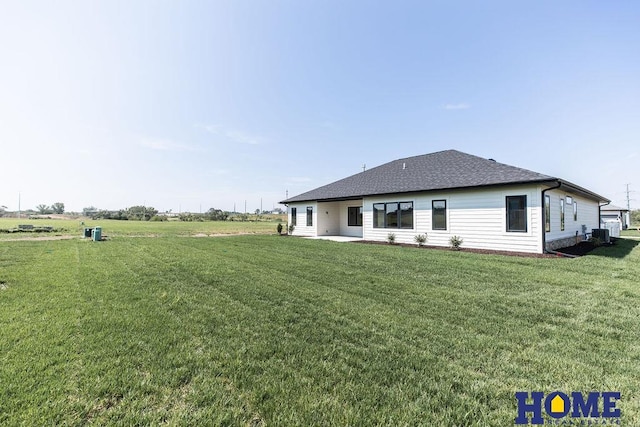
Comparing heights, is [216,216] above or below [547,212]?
above

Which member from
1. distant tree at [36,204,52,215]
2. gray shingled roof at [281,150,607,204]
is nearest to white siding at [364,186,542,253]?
gray shingled roof at [281,150,607,204]

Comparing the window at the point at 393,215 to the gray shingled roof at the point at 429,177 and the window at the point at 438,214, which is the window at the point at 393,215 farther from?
the window at the point at 438,214

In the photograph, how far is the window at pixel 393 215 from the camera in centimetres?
1392

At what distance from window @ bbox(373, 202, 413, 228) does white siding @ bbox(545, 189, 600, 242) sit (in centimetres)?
550

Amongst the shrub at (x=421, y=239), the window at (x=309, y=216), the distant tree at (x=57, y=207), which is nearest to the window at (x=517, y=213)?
the shrub at (x=421, y=239)

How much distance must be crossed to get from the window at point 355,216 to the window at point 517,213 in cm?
905

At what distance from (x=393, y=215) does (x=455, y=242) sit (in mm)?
3724

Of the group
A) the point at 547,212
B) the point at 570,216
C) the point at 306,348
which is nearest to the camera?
the point at 306,348

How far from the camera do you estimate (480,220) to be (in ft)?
37.5

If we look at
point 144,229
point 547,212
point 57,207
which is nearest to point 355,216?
point 547,212

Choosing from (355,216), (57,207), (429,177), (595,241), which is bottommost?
(595,241)

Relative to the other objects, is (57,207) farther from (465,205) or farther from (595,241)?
(595,241)

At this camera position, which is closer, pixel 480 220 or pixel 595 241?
pixel 480 220

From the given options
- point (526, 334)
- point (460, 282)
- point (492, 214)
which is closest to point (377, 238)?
point (492, 214)
